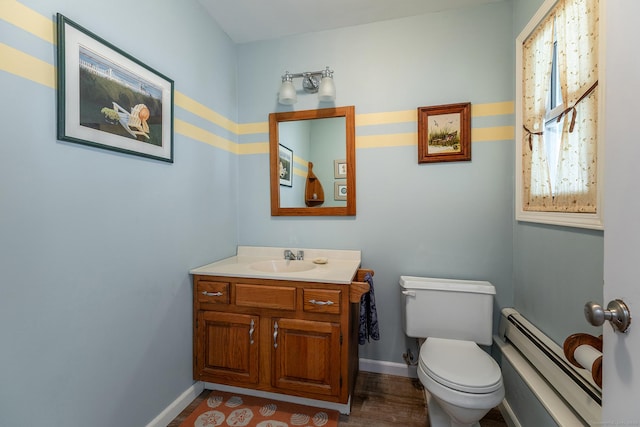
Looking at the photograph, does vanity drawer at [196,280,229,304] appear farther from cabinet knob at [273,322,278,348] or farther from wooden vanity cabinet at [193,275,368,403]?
cabinet knob at [273,322,278,348]

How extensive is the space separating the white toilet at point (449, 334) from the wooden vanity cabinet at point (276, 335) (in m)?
0.41

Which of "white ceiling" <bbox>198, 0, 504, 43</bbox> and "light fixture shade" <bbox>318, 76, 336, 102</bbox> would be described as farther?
"light fixture shade" <bbox>318, 76, 336, 102</bbox>

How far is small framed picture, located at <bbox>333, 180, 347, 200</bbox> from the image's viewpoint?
1996 millimetres

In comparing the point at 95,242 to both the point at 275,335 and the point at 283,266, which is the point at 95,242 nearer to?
the point at 275,335

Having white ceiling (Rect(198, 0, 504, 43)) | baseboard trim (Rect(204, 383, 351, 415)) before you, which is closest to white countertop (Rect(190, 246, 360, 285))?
baseboard trim (Rect(204, 383, 351, 415))

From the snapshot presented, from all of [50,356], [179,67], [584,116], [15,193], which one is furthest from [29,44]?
[584,116]

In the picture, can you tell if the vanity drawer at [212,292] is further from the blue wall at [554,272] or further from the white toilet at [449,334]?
the blue wall at [554,272]

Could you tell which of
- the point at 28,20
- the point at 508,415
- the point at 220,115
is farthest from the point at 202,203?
the point at 508,415

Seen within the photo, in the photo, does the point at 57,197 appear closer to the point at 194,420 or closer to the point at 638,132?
the point at 194,420

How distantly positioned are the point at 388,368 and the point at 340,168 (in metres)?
1.55

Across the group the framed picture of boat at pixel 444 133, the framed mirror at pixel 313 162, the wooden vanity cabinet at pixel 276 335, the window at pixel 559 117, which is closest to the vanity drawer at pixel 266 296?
the wooden vanity cabinet at pixel 276 335

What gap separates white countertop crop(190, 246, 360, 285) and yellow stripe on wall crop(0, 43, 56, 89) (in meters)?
1.14

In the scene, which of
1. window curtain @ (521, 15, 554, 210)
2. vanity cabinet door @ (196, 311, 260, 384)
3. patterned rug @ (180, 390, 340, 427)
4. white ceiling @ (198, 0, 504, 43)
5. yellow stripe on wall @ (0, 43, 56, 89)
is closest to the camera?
yellow stripe on wall @ (0, 43, 56, 89)

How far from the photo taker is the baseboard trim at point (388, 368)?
75.0 inches
